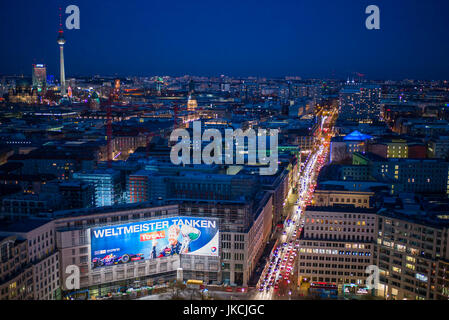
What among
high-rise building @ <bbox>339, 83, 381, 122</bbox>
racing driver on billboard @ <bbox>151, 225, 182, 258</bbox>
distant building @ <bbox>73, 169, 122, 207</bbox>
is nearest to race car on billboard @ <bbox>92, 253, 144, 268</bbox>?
racing driver on billboard @ <bbox>151, 225, 182, 258</bbox>

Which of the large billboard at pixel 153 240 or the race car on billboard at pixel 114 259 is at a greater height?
the large billboard at pixel 153 240

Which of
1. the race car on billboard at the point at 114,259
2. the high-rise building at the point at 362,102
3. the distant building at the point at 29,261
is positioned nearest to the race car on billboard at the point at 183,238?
the race car on billboard at the point at 114,259

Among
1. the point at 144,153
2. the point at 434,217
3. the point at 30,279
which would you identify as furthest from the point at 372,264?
the point at 144,153

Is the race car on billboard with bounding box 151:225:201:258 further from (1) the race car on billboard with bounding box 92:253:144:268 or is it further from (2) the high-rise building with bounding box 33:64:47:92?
(2) the high-rise building with bounding box 33:64:47:92

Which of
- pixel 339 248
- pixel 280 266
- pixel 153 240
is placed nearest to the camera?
pixel 153 240

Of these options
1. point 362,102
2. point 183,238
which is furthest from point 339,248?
point 362,102

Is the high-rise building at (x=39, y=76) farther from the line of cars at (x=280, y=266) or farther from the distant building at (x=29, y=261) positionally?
the distant building at (x=29, y=261)

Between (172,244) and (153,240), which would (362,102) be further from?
(153,240)
